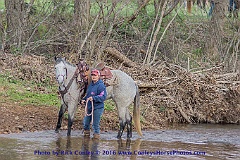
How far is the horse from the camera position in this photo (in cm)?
1150

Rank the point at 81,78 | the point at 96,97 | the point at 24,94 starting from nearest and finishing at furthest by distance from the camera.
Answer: the point at 96,97
the point at 81,78
the point at 24,94

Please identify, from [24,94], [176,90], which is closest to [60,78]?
[24,94]

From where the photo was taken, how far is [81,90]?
1173cm

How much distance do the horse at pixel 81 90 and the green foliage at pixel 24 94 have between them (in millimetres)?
1710

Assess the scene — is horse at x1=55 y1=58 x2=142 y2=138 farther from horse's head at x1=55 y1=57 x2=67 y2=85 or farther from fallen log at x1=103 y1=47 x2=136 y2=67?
fallen log at x1=103 y1=47 x2=136 y2=67

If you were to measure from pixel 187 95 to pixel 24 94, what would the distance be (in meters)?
4.75

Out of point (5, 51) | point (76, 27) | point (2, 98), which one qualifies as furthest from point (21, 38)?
point (2, 98)

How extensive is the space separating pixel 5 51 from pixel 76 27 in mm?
2347

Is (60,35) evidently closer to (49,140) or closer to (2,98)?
(2,98)

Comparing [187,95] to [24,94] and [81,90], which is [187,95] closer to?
[81,90]

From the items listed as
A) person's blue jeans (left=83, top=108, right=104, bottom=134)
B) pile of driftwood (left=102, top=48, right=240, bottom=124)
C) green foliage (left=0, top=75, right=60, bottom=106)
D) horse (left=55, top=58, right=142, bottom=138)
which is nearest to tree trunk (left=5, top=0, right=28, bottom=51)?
green foliage (left=0, top=75, right=60, bottom=106)

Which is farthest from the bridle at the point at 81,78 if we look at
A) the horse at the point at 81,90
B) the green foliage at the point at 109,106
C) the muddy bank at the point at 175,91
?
the muddy bank at the point at 175,91

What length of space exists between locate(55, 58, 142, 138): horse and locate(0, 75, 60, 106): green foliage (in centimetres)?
171

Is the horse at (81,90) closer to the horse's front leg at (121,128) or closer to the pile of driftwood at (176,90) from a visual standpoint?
the horse's front leg at (121,128)
